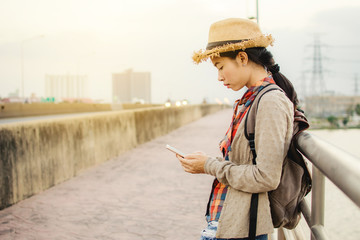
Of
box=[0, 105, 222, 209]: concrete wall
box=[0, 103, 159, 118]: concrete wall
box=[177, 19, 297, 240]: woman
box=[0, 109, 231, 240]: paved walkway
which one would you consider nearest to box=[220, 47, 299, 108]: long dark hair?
box=[177, 19, 297, 240]: woman

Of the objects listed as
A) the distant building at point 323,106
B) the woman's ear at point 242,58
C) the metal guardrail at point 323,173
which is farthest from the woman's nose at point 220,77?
the distant building at point 323,106

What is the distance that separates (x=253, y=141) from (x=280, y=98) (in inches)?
8.3

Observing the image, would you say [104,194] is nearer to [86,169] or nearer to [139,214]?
[139,214]

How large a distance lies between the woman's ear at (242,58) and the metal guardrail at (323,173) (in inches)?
16.3

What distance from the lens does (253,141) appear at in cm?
174

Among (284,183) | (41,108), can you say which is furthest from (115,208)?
(41,108)

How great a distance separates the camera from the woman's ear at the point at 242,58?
1.88 metres

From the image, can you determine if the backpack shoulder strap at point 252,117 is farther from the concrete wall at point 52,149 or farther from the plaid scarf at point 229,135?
the concrete wall at point 52,149

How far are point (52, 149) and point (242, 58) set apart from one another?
4.84 metres

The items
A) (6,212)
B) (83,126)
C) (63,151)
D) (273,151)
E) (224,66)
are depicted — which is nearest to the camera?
(273,151)

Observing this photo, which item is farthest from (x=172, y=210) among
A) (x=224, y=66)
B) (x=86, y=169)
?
(x=224, y=66)

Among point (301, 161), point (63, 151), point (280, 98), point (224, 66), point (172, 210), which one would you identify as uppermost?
point (224, 66)

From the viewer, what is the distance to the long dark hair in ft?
6.21

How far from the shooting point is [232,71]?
1.91m
